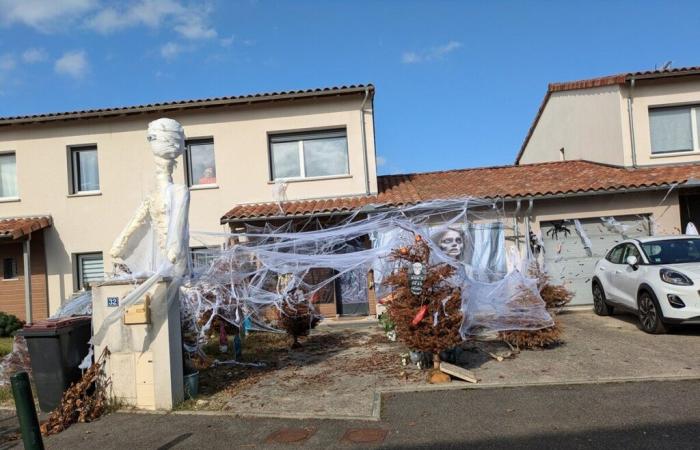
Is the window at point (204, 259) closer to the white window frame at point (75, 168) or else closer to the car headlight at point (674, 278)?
the white window frame at point (75, 168)

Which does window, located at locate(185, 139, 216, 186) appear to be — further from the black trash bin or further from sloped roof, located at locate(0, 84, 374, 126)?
the black trash bin

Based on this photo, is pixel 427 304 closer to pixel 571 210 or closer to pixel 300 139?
pixel 571 210

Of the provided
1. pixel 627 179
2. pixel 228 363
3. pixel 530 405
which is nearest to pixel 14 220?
pixel 228 363

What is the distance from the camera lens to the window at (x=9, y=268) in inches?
567

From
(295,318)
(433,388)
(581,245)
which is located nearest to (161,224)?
(295,318)

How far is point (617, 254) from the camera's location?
10773mm

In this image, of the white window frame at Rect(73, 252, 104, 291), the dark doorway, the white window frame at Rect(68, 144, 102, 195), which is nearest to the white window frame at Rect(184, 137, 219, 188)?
the white window frame at Rect(68, 144, 102, 195)

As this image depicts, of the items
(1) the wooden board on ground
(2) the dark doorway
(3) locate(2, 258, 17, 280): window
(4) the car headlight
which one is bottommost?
(1) the wooden board on ground

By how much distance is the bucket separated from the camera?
21.5 feet

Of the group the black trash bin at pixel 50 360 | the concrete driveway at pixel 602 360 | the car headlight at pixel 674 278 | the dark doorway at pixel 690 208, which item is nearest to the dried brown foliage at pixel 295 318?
the concrete driveway at pixel 602 360

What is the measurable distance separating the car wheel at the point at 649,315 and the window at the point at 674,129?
6.80 metres

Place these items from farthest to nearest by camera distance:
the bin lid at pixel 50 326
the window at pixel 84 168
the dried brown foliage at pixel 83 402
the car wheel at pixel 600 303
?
the window at pixel 84 168 < the car wheel at pixel 600 303 < the bin lid at pixel 50 326 < the dried brown foliage at pixel 83 402

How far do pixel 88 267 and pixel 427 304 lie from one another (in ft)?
37.1

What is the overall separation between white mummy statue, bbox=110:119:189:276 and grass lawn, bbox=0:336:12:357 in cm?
462
